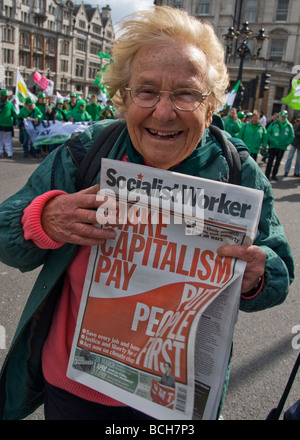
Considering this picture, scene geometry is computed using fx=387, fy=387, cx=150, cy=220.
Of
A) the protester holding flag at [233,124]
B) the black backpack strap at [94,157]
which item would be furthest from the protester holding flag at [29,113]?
the black backpack strap at [94,157]

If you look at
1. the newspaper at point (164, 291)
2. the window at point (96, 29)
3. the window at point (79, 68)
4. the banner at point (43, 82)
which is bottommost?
the newspaper at point (164, 291)

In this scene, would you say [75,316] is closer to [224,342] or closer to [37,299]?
[37,299]

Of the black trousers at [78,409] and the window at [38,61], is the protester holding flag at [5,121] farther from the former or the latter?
the window at [38,61]

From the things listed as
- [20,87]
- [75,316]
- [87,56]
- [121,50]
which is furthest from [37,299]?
[87,56]

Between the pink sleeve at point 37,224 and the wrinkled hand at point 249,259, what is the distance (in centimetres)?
53

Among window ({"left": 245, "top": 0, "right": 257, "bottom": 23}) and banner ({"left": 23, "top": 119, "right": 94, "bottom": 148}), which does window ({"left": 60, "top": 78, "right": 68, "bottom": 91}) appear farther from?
banner ({"left": 23, "top": 119, "right": 94, "bottom": 148})

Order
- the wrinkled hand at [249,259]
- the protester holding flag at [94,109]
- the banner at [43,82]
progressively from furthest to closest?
1. the banner at [43,82]
2. the protester holding flag at [94,109]
3. the wrinkled hand at [249,259]

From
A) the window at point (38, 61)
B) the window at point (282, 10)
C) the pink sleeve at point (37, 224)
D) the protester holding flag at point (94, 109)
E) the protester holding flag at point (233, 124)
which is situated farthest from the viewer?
the window at point (38, 61)

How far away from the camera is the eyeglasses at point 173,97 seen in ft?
4.08

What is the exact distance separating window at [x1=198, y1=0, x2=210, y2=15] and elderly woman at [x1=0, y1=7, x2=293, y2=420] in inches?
2147

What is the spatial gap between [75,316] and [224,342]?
577mm

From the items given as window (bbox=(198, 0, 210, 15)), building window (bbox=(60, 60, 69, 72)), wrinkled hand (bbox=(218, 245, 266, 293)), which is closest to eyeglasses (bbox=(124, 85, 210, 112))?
wrinkled hand (bbox=(218, 245, 266, 293))

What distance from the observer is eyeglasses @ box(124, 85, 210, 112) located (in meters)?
1.24

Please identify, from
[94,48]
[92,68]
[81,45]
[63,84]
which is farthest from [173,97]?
[94,48]
